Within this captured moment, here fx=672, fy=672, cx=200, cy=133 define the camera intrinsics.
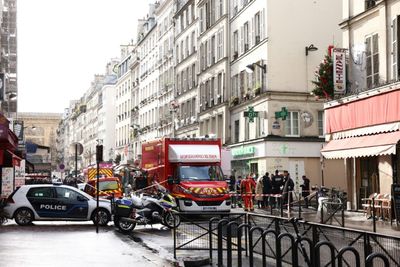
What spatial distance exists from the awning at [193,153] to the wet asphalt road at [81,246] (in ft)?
17.3

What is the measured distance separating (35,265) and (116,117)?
314ft

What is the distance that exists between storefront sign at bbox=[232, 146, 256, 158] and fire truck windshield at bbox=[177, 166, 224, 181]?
15626mm

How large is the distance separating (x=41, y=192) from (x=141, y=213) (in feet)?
12.5

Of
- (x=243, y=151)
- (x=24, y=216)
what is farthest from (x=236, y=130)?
(x=24, y=216)

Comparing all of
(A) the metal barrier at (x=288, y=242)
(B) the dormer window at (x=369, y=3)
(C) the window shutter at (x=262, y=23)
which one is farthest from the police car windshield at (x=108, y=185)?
(A) the metal barrier at (x=288, y=242)

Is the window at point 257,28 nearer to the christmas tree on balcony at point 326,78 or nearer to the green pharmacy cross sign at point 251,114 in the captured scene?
the green pharmacy cross sign at point 251,114

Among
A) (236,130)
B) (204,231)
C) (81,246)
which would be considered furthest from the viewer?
(236,130)

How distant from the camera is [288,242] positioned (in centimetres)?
1010

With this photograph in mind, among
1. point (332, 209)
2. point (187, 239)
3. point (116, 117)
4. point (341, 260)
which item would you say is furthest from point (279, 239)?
point (116, 117)

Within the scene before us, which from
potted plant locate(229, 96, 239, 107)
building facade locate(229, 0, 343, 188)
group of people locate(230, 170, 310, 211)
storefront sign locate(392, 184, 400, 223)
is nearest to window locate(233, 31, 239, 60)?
potted plant locate(229, 96, 239, 107)

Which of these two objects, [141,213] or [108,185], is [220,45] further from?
[141,213]

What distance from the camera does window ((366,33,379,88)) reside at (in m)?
Result: 26.6

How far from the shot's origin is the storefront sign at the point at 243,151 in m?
43.3

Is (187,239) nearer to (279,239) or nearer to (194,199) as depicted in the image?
(279,239)
